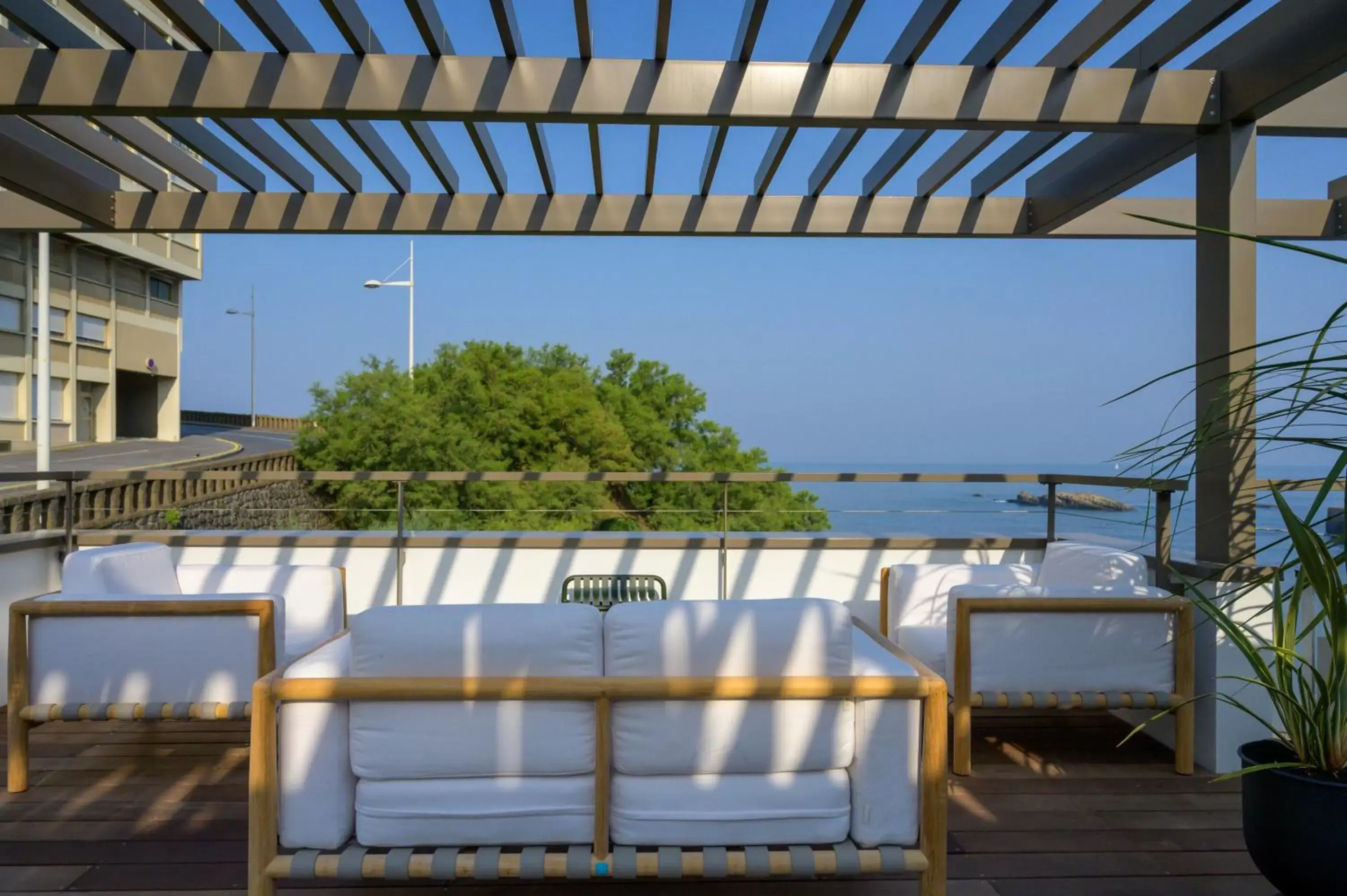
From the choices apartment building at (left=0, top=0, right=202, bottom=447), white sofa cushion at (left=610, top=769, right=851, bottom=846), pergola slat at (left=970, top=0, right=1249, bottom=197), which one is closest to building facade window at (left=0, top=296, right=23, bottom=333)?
apartment building at (left=0, top=0, right=202, bottom=447)

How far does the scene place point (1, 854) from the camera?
2404 millimetres

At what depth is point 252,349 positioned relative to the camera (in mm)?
40438

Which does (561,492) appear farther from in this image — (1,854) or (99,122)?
(1,854)

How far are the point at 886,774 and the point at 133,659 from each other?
2383 mm

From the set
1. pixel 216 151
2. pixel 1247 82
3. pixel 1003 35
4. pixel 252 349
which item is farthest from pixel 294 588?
pixel 252 349

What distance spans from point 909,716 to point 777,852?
0.42 m

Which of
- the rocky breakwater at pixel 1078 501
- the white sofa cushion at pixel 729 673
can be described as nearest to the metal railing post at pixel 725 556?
the rocky breakwater at pixel 1078 501

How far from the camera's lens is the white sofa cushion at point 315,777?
78.5 inches

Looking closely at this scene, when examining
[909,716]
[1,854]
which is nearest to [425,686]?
[909,716]

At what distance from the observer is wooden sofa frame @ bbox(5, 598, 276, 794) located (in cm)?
289

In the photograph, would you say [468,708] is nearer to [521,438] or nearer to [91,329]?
[521,438]

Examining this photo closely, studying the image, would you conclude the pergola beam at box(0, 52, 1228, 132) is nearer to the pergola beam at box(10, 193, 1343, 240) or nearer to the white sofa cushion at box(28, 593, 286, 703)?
the pergola beam at box(10, 193, 1343, 240)

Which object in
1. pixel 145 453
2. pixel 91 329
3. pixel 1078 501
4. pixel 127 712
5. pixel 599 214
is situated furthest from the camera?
pixel 91 329

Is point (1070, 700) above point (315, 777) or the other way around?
the other way around
